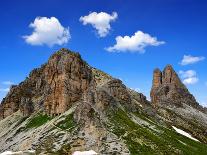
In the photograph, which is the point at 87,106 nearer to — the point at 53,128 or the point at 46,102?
the point at 53,128

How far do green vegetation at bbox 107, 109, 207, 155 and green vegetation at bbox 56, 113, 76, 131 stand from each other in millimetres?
15167

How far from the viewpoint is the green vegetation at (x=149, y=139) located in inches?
5812

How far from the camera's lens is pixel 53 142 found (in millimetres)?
151250

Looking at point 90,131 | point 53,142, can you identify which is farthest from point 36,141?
point 90,131

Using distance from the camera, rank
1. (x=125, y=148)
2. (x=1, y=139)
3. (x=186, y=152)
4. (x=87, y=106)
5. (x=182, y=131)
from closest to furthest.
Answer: (x=125, y=148)
(x=186, y=152)
(x=87, y=106)
(x=1, y=139)
(x=182, y=131)

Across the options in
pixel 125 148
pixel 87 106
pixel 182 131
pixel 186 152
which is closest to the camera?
pixel 125 148

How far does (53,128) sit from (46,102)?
30.9 meters

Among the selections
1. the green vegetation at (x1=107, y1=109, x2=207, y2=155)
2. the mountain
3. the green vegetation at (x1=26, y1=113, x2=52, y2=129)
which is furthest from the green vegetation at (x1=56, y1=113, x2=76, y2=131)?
the green vegetation at (x1=26, y1=113, x2=52, y2=129)

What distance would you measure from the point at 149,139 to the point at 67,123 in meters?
32.6

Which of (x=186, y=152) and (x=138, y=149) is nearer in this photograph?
(x=138, y=149)

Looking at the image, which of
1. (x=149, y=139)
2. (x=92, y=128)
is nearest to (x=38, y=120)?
(x=92, y=128)

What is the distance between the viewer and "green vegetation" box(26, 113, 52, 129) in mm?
181875

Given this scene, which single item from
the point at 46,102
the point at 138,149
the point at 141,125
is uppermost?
the point at 46,102

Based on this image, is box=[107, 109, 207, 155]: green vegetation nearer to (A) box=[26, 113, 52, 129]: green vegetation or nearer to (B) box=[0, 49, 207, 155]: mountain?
(B) box=[0, 49, 207, 155]: mountain
